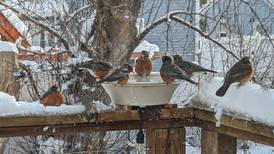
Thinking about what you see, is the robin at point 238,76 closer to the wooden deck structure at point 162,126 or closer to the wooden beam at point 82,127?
the wooden deck structure at point 162,126

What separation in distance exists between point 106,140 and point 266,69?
→ 8.04ft

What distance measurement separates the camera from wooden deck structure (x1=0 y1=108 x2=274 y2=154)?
6.50ft

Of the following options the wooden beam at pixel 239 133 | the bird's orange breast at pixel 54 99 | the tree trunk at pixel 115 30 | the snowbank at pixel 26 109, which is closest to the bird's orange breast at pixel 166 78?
the wooden beam at pixel 239 133

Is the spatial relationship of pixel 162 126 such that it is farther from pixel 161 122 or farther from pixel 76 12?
pixel 76 12

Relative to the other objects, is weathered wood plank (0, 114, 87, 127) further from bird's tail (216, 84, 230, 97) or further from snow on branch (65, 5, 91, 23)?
snow on branch (65, 5, 91, 23)

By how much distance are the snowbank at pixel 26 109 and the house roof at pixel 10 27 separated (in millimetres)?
4264

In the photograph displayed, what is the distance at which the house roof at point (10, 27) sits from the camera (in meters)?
6.32

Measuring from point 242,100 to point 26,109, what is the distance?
856 millimetres

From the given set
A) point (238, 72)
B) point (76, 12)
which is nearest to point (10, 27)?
point (76, 12)

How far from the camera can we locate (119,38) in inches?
217

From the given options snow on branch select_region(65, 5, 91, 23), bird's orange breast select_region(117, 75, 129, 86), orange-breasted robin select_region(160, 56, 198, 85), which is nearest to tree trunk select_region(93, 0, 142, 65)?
snow on branch select_region(65, 5, 91, 23)

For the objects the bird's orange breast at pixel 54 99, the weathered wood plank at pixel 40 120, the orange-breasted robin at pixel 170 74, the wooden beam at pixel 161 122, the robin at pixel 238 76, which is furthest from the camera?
the bird's orange breast at pixel 54 99

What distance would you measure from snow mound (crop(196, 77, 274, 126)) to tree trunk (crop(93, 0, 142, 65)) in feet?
10.5

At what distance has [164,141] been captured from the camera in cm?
226
